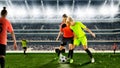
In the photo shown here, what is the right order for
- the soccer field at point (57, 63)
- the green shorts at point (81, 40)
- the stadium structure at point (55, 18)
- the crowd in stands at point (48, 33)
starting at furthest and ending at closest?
the stadium structure at point (55, 18)
the crowd in stands at point (48, 33)
the green shorts at point (81, 40)
the soccer field at point (57, 63)

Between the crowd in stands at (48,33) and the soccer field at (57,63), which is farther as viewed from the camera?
the crowd in stands at (48,33)

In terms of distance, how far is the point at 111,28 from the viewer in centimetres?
4541

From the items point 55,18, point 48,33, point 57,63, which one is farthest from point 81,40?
point 55,18

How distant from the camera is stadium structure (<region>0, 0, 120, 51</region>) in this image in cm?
4284

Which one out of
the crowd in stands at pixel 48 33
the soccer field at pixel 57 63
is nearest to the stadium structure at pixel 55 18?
the crowd in stands at pixel 48 33

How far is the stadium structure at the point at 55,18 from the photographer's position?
4284 centimetres

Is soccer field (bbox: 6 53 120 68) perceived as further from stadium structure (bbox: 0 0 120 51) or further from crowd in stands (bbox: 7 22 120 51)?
A: stadium structure (bbox: 0 0 120 51)

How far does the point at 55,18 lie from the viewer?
166ft

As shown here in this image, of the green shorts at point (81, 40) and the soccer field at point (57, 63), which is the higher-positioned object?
the green shorts at point (81, 40)

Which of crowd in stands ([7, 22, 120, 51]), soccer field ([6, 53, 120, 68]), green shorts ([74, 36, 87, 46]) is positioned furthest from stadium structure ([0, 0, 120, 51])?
green shorts ([74, 36, 87, 46])

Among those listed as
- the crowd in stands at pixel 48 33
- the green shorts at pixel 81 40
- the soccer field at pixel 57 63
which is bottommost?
the crowd in stands at pixel 48 33

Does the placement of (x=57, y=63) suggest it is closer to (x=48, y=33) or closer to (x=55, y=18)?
(x=48, y=33)

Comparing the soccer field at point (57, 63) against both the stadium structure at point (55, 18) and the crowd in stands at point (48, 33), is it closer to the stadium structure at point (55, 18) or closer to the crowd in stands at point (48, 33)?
the crowd in stands at point (48, 33)

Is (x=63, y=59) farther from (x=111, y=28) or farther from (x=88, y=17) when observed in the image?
(x=88, y=17)
